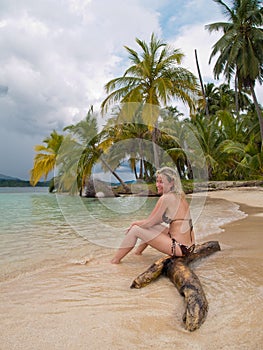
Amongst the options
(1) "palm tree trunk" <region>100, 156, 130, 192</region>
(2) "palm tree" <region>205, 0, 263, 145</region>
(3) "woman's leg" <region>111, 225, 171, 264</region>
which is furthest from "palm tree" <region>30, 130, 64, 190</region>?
(3) "woman's leg" <region>111, 225, 171, 264</region>

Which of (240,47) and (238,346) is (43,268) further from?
(240,47)

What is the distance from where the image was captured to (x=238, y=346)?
148 cm

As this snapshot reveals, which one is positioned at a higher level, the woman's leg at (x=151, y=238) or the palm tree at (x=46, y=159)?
the palm tree at (x=46, y=159)

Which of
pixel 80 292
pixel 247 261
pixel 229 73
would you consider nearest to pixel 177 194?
pixel 247 261

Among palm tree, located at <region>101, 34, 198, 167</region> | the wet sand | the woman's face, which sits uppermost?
palm tree, located at <region>101, 34, 198, 167</region>

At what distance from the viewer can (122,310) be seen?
1991 mm

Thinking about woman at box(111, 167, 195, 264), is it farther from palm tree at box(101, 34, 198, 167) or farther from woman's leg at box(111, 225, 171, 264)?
palm tree at box(101, 34, 198, 167)

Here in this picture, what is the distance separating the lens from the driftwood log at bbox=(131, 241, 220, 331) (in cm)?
174

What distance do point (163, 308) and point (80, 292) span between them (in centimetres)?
80

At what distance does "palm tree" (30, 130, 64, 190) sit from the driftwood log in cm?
2613

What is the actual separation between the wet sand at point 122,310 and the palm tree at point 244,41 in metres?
18.2

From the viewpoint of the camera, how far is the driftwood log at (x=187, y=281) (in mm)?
1736

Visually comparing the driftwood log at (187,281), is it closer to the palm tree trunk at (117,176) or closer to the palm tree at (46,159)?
the palm tree trunk at (117,176)

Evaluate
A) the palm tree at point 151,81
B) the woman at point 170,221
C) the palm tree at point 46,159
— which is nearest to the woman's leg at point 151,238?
the woman at point 170,221
